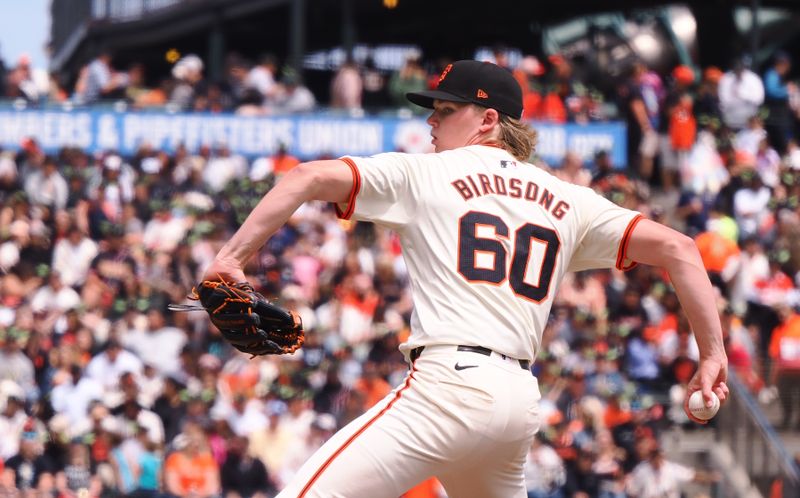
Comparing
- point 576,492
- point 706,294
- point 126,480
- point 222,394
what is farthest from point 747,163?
point 706,294

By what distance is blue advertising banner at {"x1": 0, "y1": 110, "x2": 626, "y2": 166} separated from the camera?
664 inches

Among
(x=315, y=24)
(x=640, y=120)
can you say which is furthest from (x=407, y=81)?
(x=315, y=24)

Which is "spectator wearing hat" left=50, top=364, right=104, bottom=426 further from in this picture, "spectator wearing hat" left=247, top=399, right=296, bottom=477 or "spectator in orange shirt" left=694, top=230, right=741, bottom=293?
"spectator in orange shirt" left=694, top=230, right=741, bottom=293

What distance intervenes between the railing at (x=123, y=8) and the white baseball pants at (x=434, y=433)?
2042 centimetres

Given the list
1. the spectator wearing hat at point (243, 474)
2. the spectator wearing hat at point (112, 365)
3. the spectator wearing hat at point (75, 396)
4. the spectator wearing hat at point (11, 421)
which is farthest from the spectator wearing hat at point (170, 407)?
the spectator wearing hat at point (11, 421)

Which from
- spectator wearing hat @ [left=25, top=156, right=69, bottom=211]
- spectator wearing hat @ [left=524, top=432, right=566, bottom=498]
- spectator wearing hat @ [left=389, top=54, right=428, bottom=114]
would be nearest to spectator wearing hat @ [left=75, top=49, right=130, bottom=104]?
spectator wearing hat @ [left=25, top=156, right=69, bottom=211]

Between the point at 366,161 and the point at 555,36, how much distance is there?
20.1 m

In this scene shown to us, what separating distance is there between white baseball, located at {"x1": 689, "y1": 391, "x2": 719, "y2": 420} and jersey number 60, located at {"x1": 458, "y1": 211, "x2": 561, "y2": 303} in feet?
2.03

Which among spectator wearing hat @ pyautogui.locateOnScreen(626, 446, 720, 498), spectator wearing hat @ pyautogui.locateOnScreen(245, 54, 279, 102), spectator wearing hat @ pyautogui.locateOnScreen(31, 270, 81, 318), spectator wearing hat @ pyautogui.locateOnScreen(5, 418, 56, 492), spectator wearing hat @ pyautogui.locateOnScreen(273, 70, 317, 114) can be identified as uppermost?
spectator wearing hat @ pyautogui.locateOnScreen(245, 54, 279, 102)

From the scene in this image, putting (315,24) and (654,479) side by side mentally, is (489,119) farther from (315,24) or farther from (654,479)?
(315,24)

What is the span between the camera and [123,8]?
24.3 m

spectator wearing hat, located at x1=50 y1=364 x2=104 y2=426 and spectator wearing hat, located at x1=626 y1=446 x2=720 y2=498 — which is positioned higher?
spectator wearing hat, located at x1=50 y1=364 x2=104 y2=426

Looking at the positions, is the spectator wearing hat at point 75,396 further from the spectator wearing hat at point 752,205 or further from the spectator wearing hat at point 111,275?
the spectator wearing hat at point 752,205

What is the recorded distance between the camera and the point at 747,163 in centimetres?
1706
